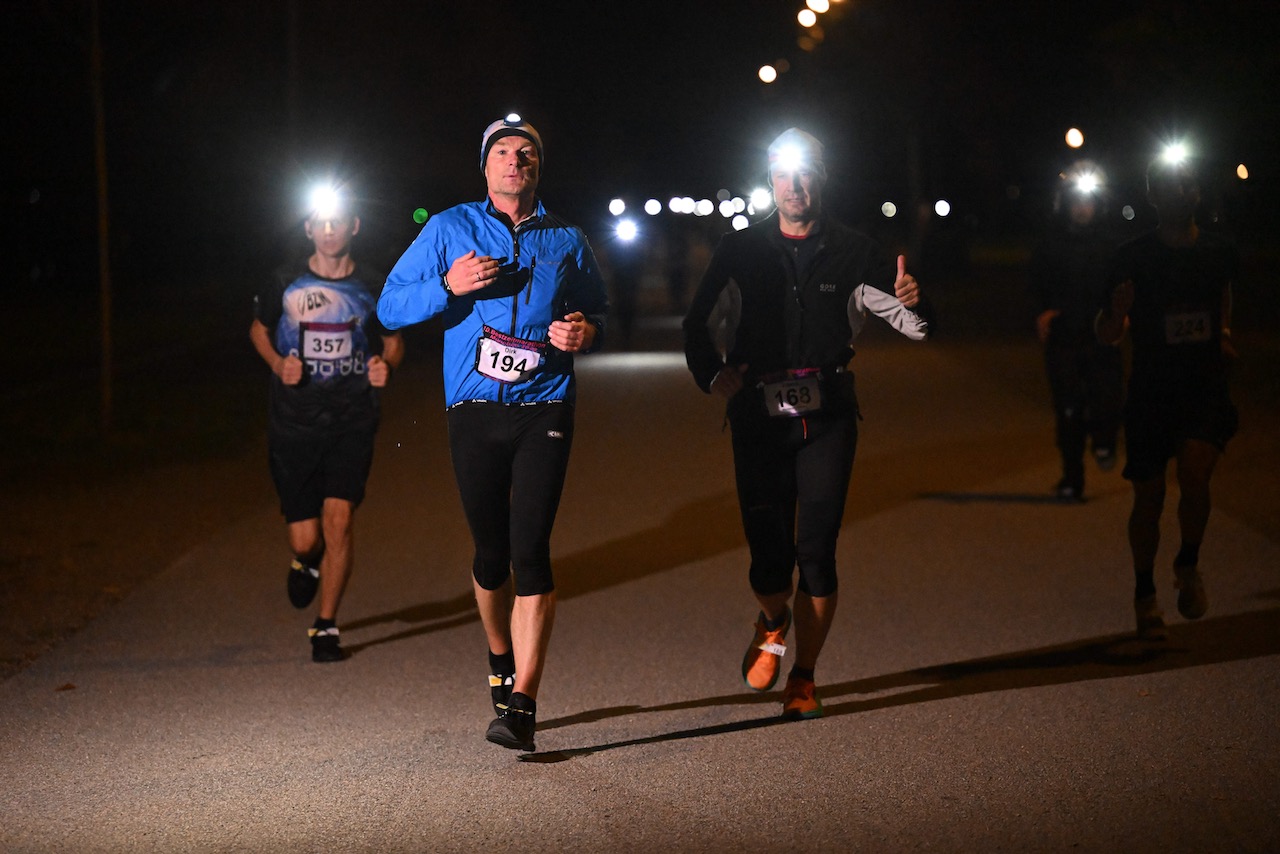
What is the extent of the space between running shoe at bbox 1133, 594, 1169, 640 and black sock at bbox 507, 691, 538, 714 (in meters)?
2.95

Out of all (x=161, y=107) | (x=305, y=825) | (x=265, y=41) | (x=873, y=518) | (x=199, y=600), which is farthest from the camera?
(x=161, y=107)

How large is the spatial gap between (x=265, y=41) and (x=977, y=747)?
32.9m

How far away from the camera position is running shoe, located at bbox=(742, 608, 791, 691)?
22.2 feet

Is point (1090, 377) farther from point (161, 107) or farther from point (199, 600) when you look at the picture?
point (161, 107)

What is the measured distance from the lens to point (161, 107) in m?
39.0

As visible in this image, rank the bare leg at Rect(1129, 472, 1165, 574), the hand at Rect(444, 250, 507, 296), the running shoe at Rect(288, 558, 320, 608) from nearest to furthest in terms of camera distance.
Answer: the hand at Rect(444, 250, 507, 296)
the bare leg at Rect(1129, 472, 1165, 574)
the running shoe at Rect(288, 558, 320, 608)

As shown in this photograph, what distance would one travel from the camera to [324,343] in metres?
7.59

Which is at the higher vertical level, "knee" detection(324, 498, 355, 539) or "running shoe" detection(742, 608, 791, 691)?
"knee" detection(324, 498, 355, 539)

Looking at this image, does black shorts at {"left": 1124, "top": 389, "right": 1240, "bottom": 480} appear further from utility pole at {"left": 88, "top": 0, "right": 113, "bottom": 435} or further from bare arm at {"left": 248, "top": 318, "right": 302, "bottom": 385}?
utility pole at {"left": 88, "top": 0, "right": 113, "bottom": 435}

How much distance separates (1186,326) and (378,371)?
11.4 ft

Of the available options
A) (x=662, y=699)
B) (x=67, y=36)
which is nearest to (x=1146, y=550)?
(x=662, y=699)

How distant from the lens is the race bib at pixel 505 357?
593 centimetres

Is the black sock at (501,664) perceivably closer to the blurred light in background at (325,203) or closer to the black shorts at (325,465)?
the black shorts at (325,465)

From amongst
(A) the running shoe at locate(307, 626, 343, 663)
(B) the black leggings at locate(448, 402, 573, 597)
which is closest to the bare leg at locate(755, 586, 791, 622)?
(B) the black leggings at locate(448, 402, 573, 597)
